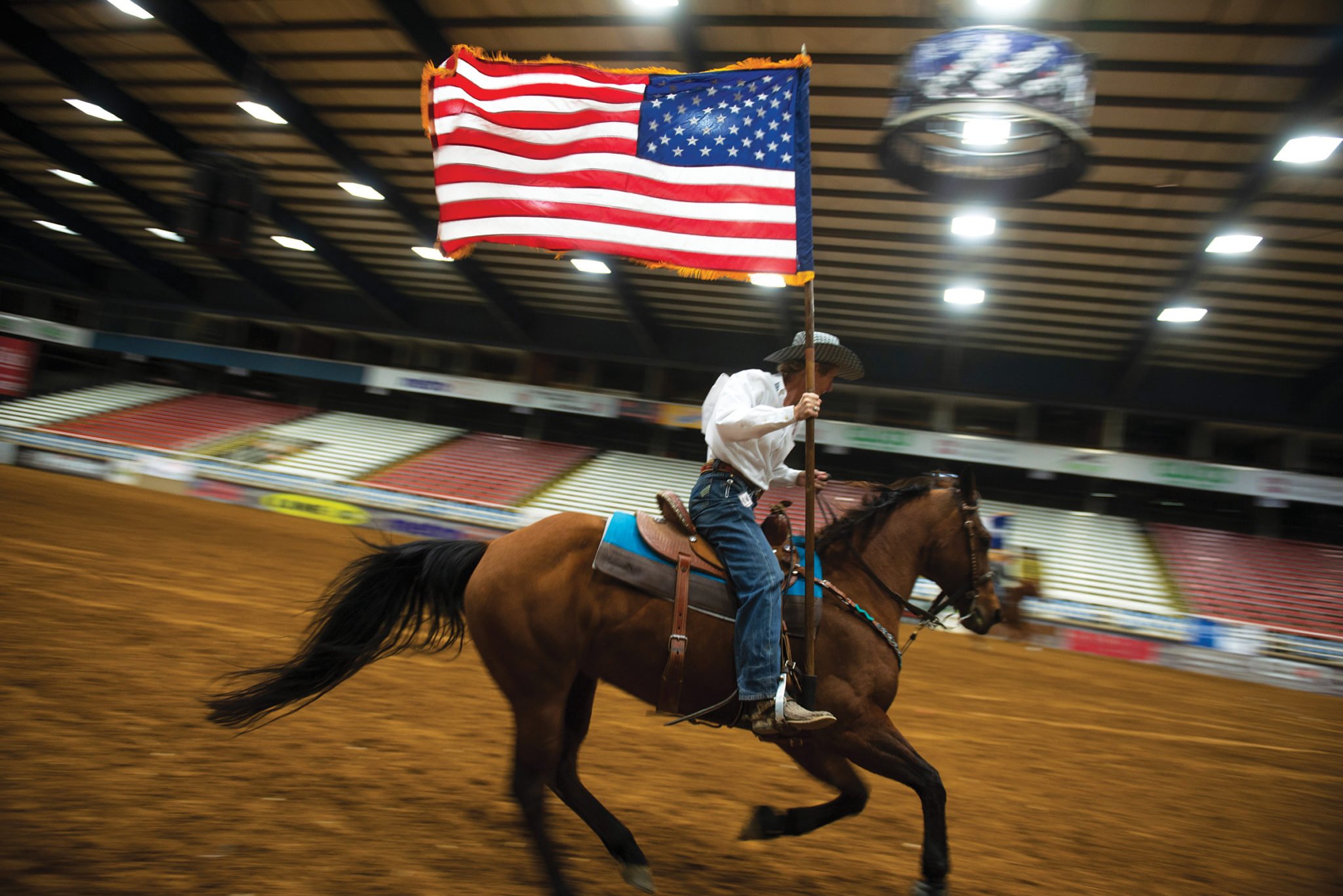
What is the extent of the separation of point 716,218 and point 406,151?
14.8 m

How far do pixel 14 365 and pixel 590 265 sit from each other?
2180 centimetres

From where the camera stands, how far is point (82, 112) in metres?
17.5

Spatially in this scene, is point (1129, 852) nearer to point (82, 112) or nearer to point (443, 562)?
point (443, 562)

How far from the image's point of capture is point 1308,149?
10.5 metres

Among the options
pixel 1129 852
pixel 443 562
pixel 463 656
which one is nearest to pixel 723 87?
pixel 443 562

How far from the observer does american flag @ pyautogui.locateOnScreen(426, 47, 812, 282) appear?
3.40 m

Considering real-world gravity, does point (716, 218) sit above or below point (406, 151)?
below

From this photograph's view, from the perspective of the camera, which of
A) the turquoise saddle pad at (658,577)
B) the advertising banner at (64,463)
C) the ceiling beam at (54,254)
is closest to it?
the turquoise saddle pad at (658,577)

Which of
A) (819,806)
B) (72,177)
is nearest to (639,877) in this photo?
(819,806)

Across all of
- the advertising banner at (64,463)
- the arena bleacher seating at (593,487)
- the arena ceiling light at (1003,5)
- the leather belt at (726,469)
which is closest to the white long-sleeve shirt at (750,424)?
the leather belt at (726,469)

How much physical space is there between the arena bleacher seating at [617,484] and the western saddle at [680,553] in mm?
16572

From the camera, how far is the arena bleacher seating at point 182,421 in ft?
79.8

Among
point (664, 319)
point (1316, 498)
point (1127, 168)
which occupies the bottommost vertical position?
point (1316, 498)

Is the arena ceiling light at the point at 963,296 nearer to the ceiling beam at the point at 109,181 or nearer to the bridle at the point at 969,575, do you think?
the bridle at the point at 969,575
